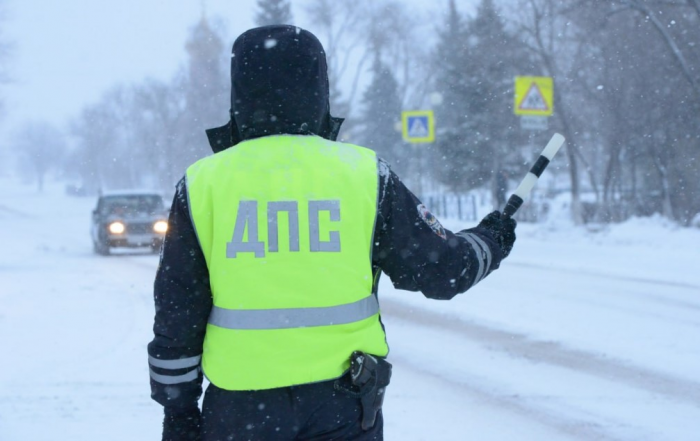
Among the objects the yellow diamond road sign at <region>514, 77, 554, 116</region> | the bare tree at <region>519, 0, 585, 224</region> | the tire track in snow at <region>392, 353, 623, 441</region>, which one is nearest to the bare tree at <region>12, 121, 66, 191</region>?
the bare tree at <region>519, 0, 585, 224</region>

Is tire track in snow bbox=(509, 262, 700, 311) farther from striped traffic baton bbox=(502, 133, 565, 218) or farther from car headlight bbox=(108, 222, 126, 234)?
car headlight bbox=(108, 222, 126, 234)

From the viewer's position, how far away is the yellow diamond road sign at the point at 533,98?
16078mm

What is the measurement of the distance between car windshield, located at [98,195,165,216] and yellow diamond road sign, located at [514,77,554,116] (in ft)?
29.2

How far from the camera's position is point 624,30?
2314 cm

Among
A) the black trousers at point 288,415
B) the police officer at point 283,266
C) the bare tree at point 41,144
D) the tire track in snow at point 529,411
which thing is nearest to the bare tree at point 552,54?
the tire track in snow at point 529,411

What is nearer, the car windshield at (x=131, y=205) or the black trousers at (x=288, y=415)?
the black trousers at (x=288, y=415)

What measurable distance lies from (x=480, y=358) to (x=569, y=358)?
690 millimetres

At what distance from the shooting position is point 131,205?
20.4 meters

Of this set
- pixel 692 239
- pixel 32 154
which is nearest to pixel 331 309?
pixel 692 239

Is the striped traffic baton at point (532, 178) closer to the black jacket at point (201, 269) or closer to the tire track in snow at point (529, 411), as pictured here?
the black jacket at point (201, 269)

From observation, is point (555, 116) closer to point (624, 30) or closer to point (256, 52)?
point (624, 30)

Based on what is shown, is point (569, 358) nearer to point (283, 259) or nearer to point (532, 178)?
point (532, 178)

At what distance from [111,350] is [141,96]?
59.9 meters

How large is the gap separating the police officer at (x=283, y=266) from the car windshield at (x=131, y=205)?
18035 millimetres
